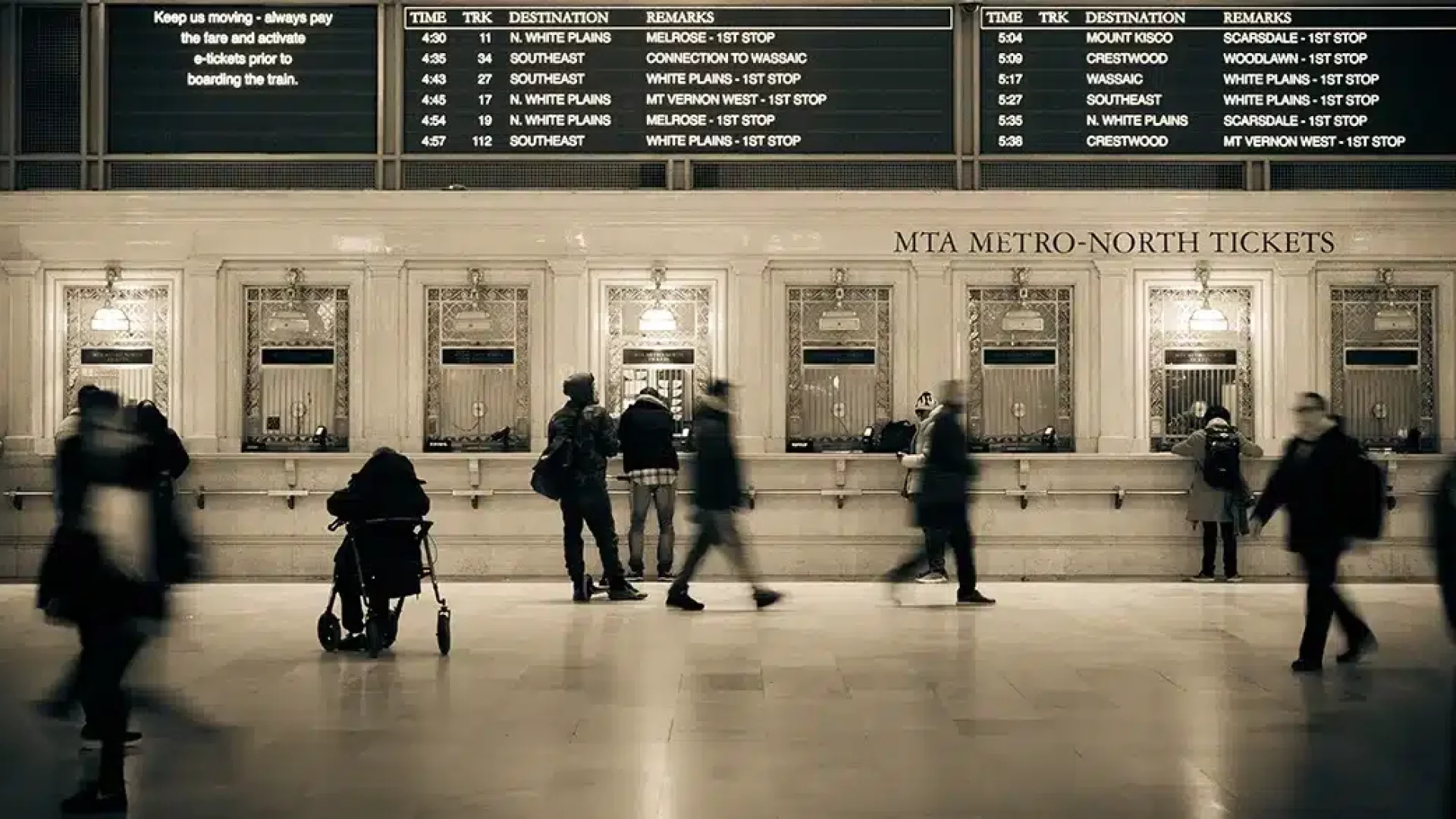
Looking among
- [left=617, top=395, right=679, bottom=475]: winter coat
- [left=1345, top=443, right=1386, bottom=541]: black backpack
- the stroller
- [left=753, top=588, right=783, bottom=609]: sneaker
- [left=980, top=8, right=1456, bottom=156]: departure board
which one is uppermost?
[left=980, top=8, right=1456, bottom=156]: departure board

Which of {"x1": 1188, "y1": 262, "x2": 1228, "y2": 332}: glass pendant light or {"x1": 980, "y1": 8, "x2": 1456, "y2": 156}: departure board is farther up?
{"x1": 980, "y1": 8, "x2": 1456, "y2": 156}: departure board

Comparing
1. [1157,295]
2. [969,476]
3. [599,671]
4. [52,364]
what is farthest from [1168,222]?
[52,364]

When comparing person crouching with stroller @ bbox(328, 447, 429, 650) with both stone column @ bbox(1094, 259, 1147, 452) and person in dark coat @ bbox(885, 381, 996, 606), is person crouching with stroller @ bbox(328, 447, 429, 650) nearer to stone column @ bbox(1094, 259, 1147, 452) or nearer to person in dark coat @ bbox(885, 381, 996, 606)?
person in dark coat @ bbox(885, 381, 996, 606)

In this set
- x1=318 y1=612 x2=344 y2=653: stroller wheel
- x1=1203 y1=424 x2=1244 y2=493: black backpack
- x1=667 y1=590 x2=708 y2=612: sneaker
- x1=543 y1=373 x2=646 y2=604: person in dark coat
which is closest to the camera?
x1=318 y1=612 x2=344 y2=653: stroller wheel

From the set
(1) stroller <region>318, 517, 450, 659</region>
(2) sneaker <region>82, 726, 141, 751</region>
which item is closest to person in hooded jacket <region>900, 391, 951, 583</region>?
(1) stroller <region>318, 517, 450, 659</region>

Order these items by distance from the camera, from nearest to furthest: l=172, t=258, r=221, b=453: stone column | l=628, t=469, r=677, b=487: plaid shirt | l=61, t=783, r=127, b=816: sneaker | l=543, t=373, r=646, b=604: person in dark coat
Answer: l=61, t=783, r=127, b=816: sneaker < l=543, t=373, r=646, b=604: person in dark coat < l=628, t=469, r=677, b=487: plaid shirt < l=172, t=258, r=221, b=453: stone column

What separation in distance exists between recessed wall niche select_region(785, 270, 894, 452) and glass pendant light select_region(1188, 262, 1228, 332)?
3.03 meters

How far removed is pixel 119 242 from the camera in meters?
18.3

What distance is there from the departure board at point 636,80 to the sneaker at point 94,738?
10873mm

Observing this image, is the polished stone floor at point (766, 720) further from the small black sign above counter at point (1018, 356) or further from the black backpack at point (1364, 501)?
the small black sign above counter at point (1018, 356)

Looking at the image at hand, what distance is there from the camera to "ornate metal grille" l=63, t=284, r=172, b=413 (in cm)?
1836

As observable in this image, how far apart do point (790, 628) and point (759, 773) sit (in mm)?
5928

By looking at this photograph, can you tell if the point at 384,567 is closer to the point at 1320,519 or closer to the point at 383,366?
the point at 1320,519

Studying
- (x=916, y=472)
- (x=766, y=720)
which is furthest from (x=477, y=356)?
(x=766, y=720)
